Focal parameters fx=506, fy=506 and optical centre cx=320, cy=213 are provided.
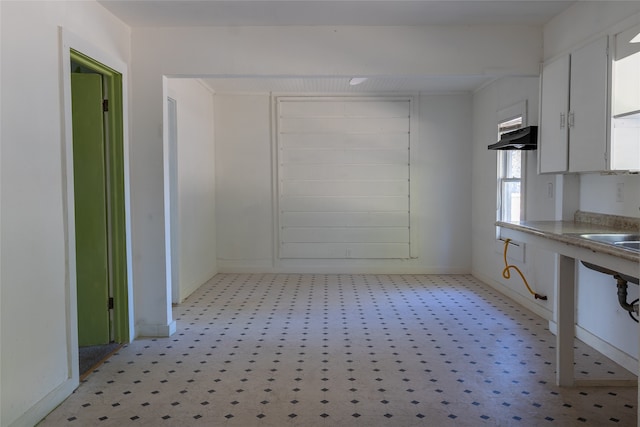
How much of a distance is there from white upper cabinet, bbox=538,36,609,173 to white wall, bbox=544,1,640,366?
0.16 meters

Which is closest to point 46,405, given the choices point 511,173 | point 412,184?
point 511,173

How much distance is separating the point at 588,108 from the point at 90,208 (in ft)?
12.4

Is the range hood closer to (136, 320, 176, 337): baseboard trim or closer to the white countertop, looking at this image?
the white countertop

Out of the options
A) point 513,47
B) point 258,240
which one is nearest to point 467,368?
point 513,47

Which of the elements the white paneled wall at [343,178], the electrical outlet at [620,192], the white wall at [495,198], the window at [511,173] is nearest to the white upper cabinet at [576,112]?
the electrical outlet at [620,192]

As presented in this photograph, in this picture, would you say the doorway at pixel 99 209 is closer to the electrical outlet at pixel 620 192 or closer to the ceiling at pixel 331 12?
the ceiling at pixel 331 12

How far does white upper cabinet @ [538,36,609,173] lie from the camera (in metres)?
3.28

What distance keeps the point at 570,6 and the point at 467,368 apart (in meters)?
2.79

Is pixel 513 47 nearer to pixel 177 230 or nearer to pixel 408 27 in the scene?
pixel 408 27

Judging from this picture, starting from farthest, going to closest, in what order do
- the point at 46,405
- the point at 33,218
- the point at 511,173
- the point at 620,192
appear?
the point at 511,173
the point at 620,192
the point at 46,405
the point at 33,218

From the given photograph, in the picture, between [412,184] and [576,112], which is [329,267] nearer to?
[412,184]

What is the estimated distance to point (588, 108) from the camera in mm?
3434

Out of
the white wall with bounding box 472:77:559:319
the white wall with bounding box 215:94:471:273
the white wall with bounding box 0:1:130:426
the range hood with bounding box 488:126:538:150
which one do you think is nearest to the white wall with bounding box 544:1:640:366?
the range hood with bounding box 488:126:538:150

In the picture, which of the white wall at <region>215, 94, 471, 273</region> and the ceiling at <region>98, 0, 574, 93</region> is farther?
the white wall at <region>215, 94, 471, 273</region>
